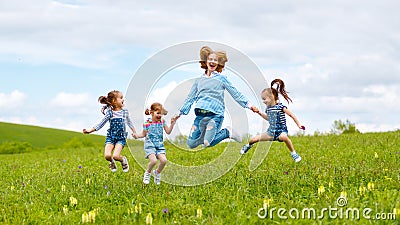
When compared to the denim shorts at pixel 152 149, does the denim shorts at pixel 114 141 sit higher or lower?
higher

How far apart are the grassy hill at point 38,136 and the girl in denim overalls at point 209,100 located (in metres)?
51.0

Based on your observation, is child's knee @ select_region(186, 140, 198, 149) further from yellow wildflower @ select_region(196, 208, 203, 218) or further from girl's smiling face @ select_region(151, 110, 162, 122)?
yellow wildflower @ select_region(196, 208, 203, 218)

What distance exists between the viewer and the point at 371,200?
855 cm

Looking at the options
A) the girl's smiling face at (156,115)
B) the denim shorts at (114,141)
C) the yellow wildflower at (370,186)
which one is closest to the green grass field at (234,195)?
the yellow wildflower at (370,186)

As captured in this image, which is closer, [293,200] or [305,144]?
[293,200]

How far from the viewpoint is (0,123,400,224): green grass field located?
26.6 feet

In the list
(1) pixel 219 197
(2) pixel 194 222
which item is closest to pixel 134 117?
(1) pixel 219 197

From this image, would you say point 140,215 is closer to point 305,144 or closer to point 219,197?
point 219,197

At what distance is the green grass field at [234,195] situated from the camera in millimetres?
8094

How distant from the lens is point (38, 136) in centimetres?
6588

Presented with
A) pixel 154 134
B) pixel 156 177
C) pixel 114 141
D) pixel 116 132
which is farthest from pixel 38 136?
pixel 154 134

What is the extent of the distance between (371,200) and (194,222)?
3.12 meters

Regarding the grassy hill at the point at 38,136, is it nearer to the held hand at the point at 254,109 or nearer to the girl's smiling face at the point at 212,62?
the girl's smiling face at the point at 212,62

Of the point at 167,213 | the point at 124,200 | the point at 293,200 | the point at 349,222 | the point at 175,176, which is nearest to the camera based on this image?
the point at 349,222
